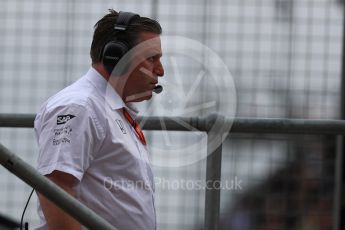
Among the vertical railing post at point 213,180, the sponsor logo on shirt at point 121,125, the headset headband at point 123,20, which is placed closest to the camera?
the sponsor logo on shirt at point 121,125

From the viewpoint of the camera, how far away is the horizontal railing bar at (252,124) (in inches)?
138

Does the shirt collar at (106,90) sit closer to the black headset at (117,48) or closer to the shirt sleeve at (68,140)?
the black headset at (117,48)

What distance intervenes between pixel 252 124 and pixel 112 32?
739 mm

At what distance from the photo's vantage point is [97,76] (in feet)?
9.72

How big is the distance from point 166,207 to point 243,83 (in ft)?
2.87

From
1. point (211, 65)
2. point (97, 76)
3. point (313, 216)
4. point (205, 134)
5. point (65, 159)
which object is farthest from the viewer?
point (211, 65)

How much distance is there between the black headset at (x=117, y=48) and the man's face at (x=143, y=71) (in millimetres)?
38

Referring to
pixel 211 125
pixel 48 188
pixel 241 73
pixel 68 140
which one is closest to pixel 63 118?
pixel 68 140

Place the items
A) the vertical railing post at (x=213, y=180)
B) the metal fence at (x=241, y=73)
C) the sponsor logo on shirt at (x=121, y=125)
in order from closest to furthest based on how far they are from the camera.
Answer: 1. the sponsor logo on shirt at (x=121, y=125)
2. the vertical railing post at (x=213, y=180)
3. the metal fence at (x=241, y=73)

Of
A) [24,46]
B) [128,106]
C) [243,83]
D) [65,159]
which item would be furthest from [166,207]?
[65,159]

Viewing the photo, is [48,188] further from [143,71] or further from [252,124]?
[252,124]

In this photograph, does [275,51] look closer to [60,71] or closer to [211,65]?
[211,65]

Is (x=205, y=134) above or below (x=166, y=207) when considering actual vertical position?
above

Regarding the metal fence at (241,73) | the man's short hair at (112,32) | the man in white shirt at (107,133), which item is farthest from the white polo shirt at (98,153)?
the metal fence at (241,73)
